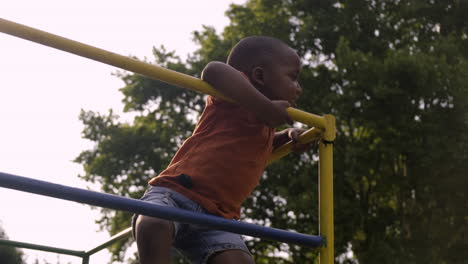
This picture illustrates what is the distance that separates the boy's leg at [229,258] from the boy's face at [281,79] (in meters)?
0.52

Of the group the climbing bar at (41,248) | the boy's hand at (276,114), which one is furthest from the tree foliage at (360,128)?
the boy's hand at (276,114)

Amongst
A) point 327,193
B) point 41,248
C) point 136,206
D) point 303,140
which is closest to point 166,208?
point 136,206

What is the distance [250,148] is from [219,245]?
33 centimetres

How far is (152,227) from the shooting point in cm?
162

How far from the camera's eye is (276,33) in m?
11.4

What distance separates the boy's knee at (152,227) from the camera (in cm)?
162

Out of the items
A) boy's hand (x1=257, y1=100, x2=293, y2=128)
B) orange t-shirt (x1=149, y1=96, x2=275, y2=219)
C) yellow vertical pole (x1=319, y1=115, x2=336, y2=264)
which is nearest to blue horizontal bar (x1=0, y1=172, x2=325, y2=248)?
yellow vertical pole (x1=319, y1=115, x2=336, y2=264)

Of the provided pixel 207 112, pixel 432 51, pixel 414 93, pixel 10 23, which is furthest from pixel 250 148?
pixel 432 51

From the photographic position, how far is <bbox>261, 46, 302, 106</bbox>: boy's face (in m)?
1.95

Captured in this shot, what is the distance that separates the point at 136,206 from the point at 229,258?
1.53 feet

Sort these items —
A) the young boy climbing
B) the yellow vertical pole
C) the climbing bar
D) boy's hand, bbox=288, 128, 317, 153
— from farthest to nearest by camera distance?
1. the climbing bar
2. boy's hand, bbox=288, 128, 317, 153
3. the yellow vertical pole
4. the young boy climbing

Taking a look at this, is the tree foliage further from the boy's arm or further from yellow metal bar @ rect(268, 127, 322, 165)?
the boy's arm

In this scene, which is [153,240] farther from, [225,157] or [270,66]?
[270,66]

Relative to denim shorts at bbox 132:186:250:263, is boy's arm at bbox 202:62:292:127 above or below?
above
